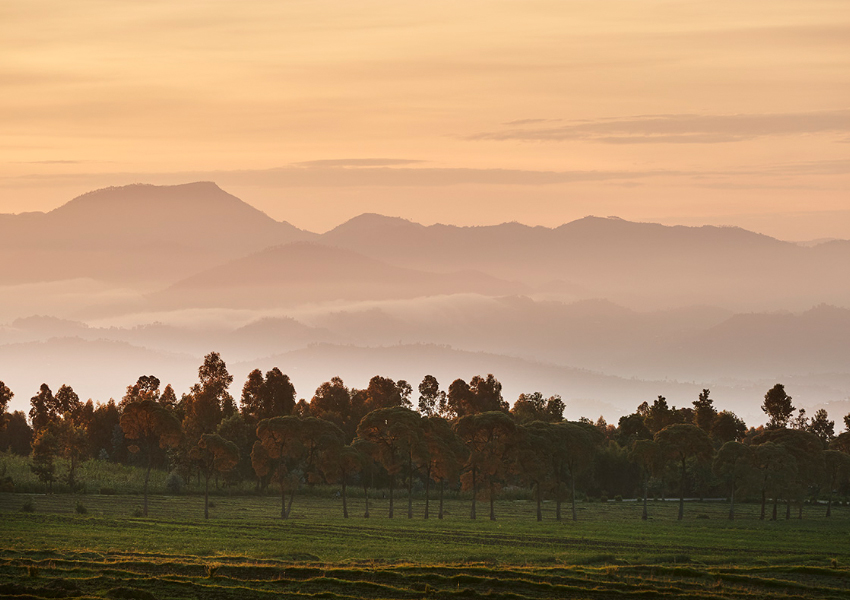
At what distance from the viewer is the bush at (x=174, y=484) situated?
15288 cm

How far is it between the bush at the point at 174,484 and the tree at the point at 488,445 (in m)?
44.1

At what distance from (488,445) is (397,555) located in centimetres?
5714

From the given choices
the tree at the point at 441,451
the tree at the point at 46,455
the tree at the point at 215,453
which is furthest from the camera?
the tree at the point at 46,455

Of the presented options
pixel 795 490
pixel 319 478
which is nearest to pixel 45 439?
pixel 319 478

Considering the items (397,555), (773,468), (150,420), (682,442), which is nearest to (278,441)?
(150,420)

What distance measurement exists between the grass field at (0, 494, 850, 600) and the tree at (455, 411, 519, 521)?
5.70m

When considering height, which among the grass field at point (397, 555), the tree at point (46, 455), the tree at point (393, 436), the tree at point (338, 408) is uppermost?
the tree at point (338, 408)

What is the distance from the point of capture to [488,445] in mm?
132875

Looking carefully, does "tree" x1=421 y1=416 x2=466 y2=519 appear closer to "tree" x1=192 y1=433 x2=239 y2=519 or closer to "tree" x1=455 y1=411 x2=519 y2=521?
"tree" x1=455 y1=411 x2=519 y2=521

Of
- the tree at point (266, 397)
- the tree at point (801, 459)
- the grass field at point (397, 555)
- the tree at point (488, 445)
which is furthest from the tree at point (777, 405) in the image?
the tree at point (266, 397)

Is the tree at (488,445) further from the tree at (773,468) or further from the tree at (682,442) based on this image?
the tree at (773,468)

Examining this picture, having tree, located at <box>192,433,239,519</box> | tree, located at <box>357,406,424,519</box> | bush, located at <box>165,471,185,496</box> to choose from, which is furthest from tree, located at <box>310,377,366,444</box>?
tree, located at <box>192,433,239,519</box>

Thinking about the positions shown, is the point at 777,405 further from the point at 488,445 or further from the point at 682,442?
the point at 488,445

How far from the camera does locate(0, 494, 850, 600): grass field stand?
191 feet
